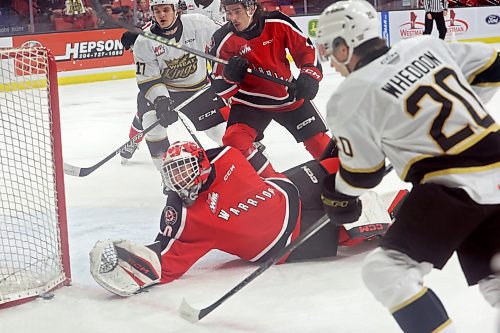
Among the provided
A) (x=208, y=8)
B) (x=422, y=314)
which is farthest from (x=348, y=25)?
(x=208, y=8)

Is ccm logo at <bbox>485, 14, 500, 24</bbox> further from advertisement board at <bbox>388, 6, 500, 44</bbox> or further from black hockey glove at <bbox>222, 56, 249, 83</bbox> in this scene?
black hockey glove at <bbox>222, 56, 249, 83</bbox>

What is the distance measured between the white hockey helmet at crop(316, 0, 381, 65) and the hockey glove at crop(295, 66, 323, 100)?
1679mm

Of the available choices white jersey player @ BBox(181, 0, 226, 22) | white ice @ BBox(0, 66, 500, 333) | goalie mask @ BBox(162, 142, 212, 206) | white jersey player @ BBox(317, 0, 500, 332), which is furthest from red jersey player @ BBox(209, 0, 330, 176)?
white jersey player @ BBox(181, 0, 226, 22)

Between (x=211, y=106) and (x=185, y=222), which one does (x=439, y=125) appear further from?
(x=211, y=106)

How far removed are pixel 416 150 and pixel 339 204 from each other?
0.25 metres

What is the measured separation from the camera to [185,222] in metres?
2.64

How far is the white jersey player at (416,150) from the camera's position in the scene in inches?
67.4

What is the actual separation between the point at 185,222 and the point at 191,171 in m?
0.17

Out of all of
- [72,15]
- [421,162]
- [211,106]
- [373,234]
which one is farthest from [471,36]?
[421,162]

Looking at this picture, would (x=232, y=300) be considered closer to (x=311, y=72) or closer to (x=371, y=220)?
(x=371, y=220)

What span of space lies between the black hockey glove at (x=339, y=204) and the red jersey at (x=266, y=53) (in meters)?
1.70

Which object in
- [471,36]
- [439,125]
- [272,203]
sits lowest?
[471,36]

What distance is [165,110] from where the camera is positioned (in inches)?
164

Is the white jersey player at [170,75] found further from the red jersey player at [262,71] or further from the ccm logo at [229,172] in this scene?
the ccm logo at [229,172]
